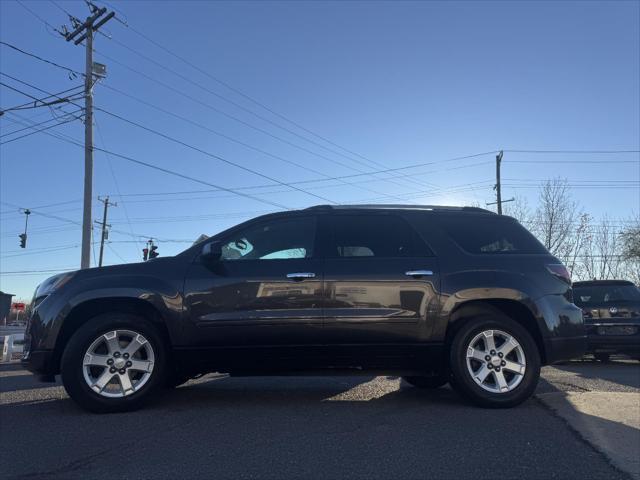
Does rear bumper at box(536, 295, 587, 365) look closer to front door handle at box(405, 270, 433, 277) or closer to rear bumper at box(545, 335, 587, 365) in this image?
rear bumper at box(545, 335, 587, 365)

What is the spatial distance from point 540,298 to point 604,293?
6072 mm

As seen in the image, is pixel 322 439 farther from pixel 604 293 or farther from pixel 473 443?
pixel 604 293

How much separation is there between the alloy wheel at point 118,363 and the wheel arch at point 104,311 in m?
0.23

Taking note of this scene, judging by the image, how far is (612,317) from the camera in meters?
9.81

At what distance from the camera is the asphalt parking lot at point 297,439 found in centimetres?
342

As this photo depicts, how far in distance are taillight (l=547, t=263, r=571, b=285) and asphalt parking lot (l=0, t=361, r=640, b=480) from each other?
1259mm

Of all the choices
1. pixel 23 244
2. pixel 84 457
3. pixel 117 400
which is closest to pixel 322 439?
pixel 84 457

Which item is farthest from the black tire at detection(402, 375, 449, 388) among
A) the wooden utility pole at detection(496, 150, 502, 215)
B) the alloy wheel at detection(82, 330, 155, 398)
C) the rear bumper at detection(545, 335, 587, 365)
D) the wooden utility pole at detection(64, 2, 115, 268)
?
the wooden utility pole at detection(496, 150, 502, 215)

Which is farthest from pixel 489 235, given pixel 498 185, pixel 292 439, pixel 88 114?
pixel 498 185

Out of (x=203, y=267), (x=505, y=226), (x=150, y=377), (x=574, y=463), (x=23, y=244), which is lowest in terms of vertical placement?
(x=574, y=463)

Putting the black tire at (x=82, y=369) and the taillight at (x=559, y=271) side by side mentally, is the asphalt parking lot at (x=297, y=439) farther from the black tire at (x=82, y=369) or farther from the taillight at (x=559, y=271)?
the taillight at (x=559, y=271)

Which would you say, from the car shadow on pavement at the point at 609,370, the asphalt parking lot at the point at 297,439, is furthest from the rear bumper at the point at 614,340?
the asphalt parking lot at the point at 297,439

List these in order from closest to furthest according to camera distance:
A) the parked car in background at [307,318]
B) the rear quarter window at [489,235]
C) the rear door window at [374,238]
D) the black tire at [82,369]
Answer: the black tire at [82,369] → the parked car in background at [307,318] → the rear door window at [374,238] → the rear quarter window at [489,235]

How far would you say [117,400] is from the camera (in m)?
4.77
